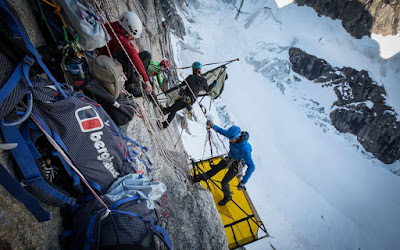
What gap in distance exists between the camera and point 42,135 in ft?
4.49

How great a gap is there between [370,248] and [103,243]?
22.8 metres

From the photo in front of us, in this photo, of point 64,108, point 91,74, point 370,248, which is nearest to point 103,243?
point 64,108

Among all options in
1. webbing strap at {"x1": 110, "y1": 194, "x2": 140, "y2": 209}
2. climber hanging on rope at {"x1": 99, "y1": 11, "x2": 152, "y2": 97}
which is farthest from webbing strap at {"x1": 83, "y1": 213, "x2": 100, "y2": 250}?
climber hanging on rope at {"x1": 99, "y1": 11, "x2": 152, "y2": 97}

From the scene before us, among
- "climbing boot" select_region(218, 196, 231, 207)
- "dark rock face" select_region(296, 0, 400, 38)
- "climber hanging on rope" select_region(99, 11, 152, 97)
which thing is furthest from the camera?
"dark rock face" select_region(296, 0, 400, 38)

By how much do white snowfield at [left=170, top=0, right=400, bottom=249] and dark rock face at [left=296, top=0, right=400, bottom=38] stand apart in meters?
0.91

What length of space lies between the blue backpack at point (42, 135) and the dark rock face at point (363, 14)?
33199 mm

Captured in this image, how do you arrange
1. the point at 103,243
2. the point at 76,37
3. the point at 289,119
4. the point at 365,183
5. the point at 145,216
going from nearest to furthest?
the point at 103,243, the point at 145,216, the point at 76,37, the point at 365,183, the point at 289,119

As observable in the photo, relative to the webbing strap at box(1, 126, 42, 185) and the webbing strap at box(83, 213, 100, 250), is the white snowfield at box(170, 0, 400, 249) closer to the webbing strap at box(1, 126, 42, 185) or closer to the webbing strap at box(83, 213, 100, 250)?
the webbing strap at box(83, 213, 100, 250)

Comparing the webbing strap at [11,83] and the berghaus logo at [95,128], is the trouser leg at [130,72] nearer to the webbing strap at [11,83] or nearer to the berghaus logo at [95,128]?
the berghaus logo at [95,128]

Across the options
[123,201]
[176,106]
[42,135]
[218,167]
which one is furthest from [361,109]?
[42,135]

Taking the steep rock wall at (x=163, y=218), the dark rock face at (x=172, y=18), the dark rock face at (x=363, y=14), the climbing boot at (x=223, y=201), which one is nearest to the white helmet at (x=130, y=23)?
the steep rock wall at (x=163, y=218)

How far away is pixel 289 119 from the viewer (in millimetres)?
24297

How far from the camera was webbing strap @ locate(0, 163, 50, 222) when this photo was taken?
43.0 inches

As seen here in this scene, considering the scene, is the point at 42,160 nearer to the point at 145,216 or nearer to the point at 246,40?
the point at 145,216
